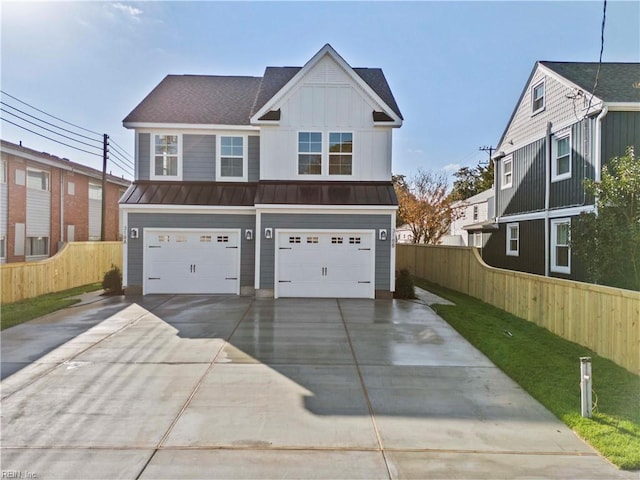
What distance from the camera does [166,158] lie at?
14.7 m

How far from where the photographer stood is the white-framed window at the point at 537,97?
15.6m

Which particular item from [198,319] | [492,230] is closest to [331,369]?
[198,319]

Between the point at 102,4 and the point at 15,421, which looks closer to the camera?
the point at 15,421

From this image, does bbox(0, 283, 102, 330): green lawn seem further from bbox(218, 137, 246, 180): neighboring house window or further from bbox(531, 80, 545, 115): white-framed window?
bbox(531, 80, 545, 115): white-framed window

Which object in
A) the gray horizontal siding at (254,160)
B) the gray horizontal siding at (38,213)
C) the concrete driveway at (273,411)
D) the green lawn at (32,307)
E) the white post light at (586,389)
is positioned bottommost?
the concrete driveway at (273,411)

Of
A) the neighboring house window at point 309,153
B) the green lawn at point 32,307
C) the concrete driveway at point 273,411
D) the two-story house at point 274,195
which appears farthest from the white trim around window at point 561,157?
the green lawn at point 32,307

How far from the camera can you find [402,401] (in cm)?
529

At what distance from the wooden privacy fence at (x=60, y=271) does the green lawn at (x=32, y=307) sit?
13.3 inches

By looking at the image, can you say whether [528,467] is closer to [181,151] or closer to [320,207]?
[320,207]

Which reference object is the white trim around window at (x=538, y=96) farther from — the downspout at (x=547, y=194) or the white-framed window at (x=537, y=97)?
the downspout at (x=547, y=194)

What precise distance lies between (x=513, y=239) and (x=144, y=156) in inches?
606

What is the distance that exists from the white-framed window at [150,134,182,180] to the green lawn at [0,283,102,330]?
5.10m

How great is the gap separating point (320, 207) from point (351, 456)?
31.3 ft

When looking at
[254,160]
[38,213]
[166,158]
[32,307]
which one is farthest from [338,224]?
[38,213]
